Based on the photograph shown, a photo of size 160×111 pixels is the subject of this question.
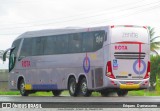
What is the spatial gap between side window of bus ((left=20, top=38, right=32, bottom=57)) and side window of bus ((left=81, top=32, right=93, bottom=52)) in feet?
15.1

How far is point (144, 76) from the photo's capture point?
89.2 ft

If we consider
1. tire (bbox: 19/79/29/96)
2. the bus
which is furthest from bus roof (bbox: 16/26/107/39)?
tire (bbox: 19/79/29/96)

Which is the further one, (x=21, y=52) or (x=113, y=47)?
(x=21, y=52)

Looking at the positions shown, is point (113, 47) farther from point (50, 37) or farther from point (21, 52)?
point (21, 52)

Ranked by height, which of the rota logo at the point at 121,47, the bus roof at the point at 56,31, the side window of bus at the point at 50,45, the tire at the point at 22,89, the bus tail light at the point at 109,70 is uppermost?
the bus roof at the point at 56,31

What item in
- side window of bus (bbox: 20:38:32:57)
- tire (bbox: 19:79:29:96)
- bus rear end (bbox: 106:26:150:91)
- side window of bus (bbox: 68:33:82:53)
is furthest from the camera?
tire (bbox: 19:79:29:96)

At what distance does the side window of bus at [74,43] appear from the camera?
27625 mm

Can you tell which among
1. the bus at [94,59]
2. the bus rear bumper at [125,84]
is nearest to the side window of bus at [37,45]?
the bus at [94,59]

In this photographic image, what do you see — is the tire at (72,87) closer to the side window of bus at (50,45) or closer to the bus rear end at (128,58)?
the bus rear end at (128,58)

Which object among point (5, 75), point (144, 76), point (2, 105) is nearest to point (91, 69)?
point (144, 76)

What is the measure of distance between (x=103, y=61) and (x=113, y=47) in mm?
775

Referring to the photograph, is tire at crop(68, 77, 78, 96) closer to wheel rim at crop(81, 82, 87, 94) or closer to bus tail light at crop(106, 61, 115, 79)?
wheel rim at crop(81, 82, 87, 94)

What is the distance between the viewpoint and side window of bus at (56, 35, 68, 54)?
28.4m

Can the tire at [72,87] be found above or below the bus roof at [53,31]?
below
